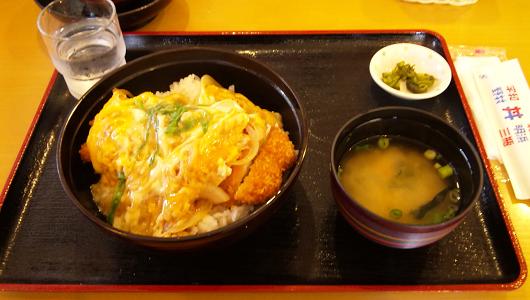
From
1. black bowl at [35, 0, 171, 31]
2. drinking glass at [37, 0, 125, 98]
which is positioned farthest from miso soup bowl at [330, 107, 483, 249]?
black bowl at [35, 0, 171, 31]

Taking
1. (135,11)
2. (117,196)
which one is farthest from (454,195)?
(135,11)

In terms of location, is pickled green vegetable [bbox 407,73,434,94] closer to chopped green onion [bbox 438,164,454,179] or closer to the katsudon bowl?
chopped green onion [bbox 438,164,454,179]

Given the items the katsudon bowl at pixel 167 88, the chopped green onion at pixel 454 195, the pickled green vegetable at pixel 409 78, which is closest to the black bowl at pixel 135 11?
the katsudon bowl at pixel 167 88

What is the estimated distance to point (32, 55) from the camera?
7.15 feet

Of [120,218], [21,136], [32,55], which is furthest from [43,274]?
[32,55]

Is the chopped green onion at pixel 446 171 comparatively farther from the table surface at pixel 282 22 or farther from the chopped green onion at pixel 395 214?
the table surface at pixel 282 22

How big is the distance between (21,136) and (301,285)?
134cm

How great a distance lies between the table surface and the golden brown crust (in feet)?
3.33

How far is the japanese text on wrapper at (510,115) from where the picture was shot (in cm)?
173

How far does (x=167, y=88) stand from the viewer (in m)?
1.75

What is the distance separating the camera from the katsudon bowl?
1224 millimetres

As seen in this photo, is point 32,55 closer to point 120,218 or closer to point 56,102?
point 56,102

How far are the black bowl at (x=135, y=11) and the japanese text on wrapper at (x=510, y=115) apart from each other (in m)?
1.62

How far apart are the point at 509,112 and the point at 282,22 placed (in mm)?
Answer: 1175
